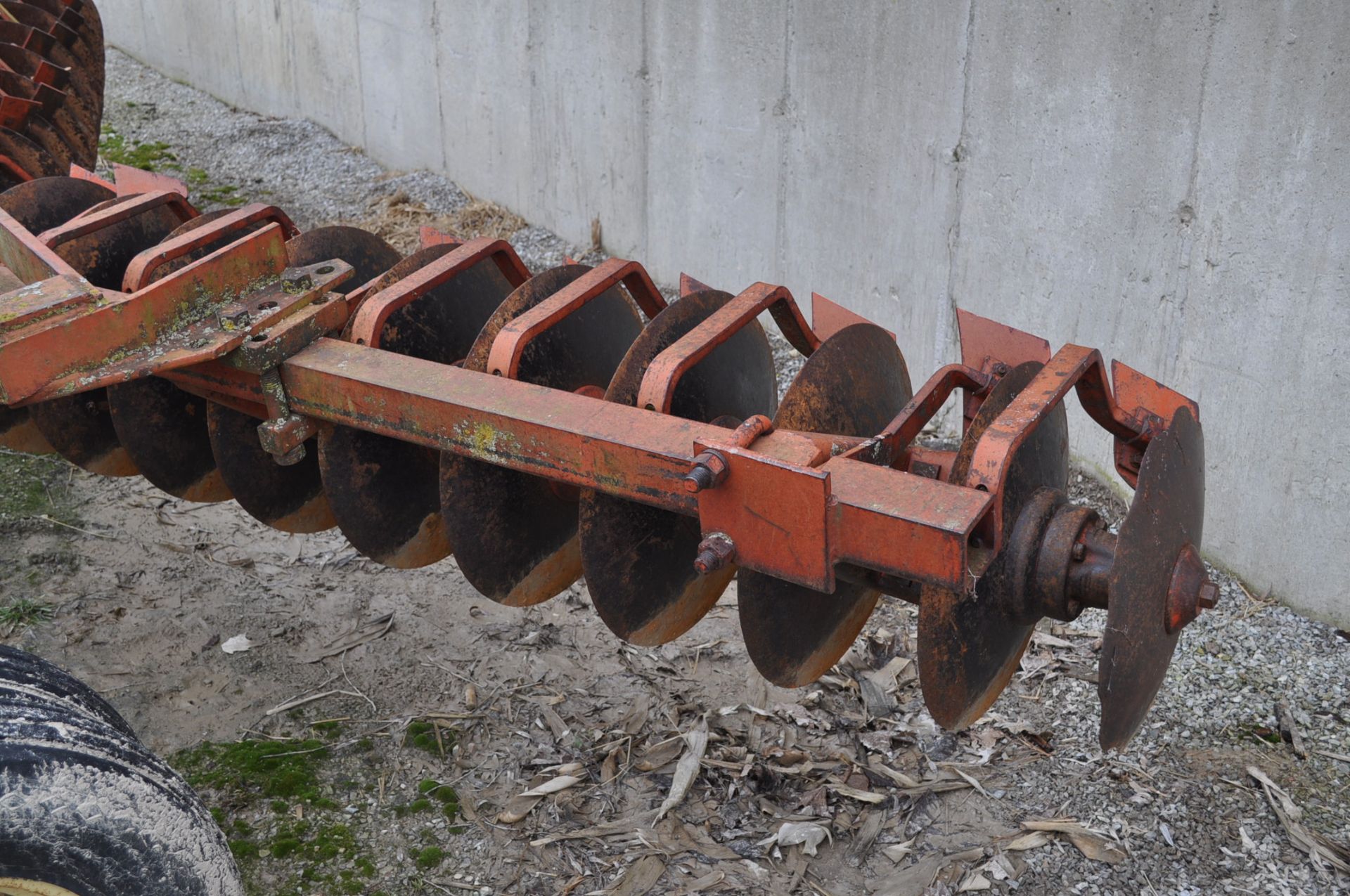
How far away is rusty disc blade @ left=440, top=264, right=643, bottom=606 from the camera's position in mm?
2629

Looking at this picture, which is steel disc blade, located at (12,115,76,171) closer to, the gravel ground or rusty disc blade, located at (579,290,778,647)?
rusty disc blade, located at (579,290,778,647)

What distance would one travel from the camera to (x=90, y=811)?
1.99m

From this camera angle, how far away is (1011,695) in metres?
3.57

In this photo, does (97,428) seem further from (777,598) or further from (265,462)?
(777,598)

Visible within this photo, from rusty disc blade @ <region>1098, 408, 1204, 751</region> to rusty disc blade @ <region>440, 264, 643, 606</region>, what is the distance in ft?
3.88

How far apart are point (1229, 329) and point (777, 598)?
6.94ft

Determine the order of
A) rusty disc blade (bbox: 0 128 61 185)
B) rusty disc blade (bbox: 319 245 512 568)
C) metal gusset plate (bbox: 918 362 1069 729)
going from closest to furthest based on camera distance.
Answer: metal gusset plate (bbox: 918 362 1069 729) → rusty disc blade (bbox: 319 245 512 568) → rusty disc blade (bbox: 0 128 61 185)

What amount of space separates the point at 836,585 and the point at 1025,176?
7.60 feet

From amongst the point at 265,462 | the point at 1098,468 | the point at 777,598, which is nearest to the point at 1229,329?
the point at 1098,468

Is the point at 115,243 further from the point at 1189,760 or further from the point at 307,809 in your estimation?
the point at 1189,760

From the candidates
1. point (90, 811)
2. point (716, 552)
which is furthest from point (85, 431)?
point (716, 552)

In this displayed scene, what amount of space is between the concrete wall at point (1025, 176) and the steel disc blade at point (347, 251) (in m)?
2.19

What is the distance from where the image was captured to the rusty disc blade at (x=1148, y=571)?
193cm

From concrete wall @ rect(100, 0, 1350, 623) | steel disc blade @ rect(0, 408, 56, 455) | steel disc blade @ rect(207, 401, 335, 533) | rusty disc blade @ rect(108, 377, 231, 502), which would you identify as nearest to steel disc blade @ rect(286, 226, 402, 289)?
steel disc blade @ rect(207, 401, 335, 533)
